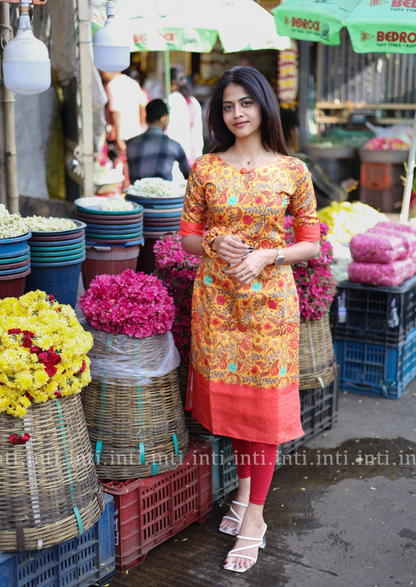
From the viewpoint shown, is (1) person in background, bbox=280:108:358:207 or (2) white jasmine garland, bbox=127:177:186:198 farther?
(1) person in background, bbox=280:108:358:207

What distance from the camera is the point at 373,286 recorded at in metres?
4.74

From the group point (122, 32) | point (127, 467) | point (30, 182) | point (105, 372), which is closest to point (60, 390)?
point (105, 372)

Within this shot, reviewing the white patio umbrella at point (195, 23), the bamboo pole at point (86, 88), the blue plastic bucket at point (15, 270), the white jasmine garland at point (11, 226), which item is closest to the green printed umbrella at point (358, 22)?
the white patio umbrella at point (195, 23)

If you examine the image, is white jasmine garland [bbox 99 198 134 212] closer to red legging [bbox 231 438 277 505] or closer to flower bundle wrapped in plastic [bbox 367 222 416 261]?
red legging [bbox 231 438 277 505]

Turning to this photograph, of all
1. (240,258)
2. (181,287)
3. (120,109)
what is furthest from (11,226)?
(120,109)

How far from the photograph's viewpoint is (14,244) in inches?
110

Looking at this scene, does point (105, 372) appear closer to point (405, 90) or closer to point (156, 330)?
point (156, 330)

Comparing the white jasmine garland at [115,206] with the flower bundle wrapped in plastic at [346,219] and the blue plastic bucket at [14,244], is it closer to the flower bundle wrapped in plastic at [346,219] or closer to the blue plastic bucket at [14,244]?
the blue plastic bucket at [14,244]

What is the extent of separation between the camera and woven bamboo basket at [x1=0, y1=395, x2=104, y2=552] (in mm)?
2336

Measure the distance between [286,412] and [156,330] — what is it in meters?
0.65

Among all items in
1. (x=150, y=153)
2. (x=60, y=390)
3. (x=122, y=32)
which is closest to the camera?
(x=60, y=390)

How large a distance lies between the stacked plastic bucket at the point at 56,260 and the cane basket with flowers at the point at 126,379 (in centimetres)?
26

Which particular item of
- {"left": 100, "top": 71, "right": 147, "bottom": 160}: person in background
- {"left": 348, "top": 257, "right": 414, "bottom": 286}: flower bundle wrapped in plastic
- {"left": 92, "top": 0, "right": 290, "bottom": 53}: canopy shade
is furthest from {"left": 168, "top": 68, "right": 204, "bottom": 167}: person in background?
{"left": 348, "top": 257, "right": 414, "bottom": 286}: flower bundle wrapped in plastic

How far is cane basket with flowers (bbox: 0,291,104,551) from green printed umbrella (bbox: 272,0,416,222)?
4069 mm
